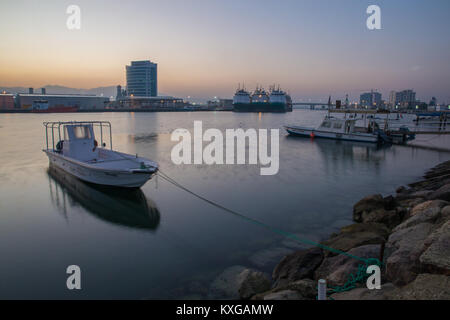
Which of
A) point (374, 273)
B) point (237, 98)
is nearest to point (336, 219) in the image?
point (374, 273)

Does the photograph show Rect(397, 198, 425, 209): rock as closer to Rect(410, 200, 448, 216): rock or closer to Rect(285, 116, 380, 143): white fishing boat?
Rect(410, 200, 448, 216): rock

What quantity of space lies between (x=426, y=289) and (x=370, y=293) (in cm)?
78

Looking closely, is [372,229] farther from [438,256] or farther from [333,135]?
[333,135]

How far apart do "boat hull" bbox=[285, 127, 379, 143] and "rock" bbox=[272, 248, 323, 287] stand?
26.7m

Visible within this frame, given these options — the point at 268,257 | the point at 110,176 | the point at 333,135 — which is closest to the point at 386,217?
the point at 268,257

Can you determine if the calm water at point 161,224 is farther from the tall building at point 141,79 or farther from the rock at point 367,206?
the tall building at point 141,79

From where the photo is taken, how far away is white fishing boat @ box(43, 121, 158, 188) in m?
12.8

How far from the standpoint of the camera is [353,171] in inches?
764

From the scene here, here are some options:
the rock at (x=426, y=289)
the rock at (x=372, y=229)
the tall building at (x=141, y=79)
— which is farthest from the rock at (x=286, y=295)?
the tall building at (x=141, y=79)

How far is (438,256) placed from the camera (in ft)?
15.3

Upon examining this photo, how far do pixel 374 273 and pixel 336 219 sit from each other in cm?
540
